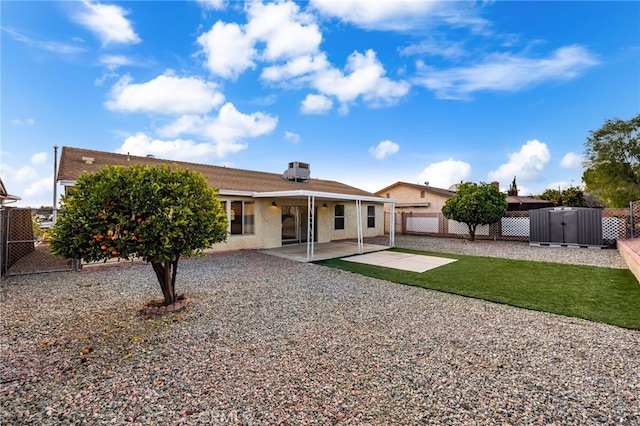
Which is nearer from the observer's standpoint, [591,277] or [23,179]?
[591,277]

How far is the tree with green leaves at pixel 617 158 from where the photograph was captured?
24306 mm

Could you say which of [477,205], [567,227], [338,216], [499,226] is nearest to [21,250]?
[338,216]

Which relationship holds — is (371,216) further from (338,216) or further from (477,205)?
(477,205)

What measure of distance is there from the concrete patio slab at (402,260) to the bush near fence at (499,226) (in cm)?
796

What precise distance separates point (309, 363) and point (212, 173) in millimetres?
12080

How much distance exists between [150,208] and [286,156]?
1443 cm

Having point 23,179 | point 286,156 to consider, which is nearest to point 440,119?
point 286,156

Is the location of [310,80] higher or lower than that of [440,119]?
higher

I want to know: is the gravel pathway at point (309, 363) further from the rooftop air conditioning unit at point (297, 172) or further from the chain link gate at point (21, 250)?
the rooftop air conditioning unit at point (297, 172)

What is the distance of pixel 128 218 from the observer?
14.1ft

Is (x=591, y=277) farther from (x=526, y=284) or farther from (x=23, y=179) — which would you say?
(x=23, y=179)

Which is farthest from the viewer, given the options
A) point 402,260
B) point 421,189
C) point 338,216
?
point 421,189

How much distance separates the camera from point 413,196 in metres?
23.1

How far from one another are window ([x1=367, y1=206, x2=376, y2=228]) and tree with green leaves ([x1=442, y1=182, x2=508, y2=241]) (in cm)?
468
